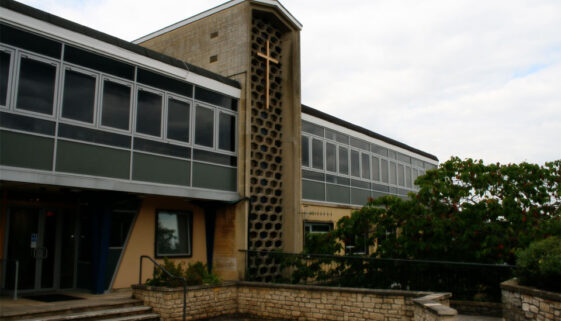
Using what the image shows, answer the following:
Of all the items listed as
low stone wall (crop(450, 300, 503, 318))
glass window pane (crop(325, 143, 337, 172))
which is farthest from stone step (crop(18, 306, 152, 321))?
glass window pane (crop(325, 143, 337, 172))

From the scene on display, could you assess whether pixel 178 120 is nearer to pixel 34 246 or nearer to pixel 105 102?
pixel 105 102

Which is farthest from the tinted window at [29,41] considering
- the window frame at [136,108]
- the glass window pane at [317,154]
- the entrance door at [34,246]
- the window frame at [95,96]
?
the glass window pane at [317,154]

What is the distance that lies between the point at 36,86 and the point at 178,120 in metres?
3.64

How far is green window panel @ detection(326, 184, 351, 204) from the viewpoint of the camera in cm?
1765

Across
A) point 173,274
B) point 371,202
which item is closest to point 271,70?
point 371,202

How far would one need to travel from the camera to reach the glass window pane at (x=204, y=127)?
12.9 meters

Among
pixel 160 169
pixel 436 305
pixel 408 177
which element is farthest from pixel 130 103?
pixel 408 177

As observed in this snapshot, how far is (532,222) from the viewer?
473 inches

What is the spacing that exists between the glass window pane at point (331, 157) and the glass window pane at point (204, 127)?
577 centimetres

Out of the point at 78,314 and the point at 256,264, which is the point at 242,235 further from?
the point at 78,314

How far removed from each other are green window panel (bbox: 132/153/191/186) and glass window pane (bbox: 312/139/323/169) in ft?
19.1

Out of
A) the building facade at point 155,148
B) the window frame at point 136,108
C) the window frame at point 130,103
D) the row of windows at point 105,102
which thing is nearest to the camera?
the row of windows at point 105,102

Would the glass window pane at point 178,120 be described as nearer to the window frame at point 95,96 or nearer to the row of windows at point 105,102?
the row of windows at point 105,102

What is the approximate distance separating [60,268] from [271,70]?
8.27 m
